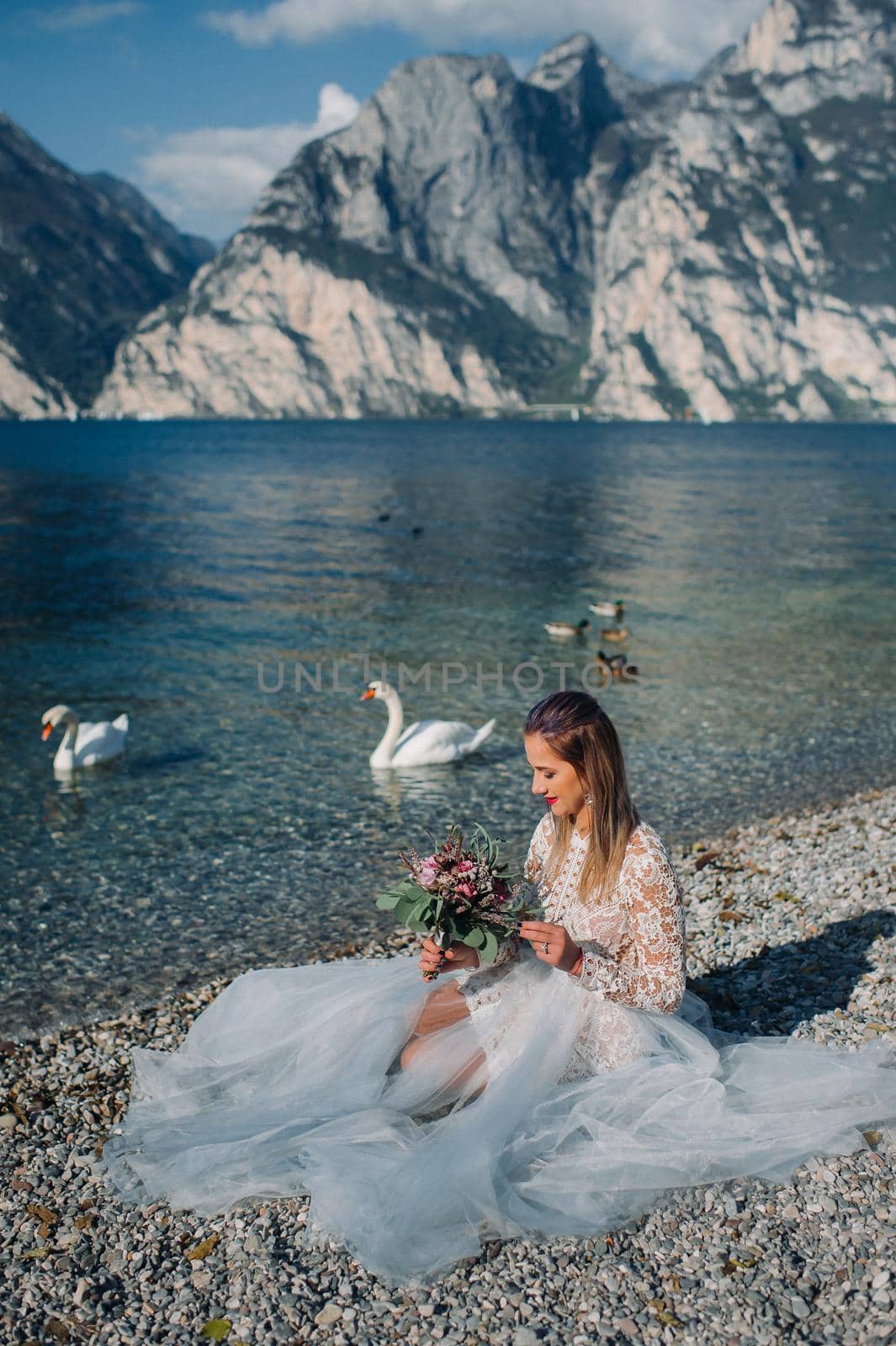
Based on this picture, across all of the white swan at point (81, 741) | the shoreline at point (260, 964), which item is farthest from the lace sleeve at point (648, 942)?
the white swan at point (81, 741)

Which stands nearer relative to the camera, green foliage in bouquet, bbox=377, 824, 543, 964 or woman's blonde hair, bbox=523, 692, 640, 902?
green foliage in bouquet, bbox=377, 824, 543, 964

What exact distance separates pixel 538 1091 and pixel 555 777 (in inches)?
60.7

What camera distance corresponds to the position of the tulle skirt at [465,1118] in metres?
4.68

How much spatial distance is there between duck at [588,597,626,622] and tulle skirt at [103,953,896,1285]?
1859 centimetres

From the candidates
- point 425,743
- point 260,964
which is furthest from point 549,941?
point 425,743

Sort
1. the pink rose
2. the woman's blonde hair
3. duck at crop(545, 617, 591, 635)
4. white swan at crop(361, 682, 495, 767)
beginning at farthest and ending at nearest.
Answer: duck at crop(545, 617, 591, 635), white swan at crop(361, 682, 495, 767), the woman's blonde hair, the pink rose

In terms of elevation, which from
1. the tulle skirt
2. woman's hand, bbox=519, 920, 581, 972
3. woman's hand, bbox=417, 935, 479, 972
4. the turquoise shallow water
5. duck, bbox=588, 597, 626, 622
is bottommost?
the turquoise shallow water

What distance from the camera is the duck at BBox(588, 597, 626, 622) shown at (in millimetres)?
24103

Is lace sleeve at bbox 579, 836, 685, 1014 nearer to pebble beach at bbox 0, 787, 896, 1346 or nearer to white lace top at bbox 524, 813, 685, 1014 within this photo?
white lace top at bbox 524, 813, 685, 1014

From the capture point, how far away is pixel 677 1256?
4.51 meters

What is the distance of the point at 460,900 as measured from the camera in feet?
16.3

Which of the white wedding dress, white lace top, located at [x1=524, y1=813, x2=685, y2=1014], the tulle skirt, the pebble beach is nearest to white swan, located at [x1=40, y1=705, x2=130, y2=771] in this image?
the pebble beach

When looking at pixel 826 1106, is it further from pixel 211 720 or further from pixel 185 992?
pixel 211 720

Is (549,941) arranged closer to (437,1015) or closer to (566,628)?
(437,1015)
